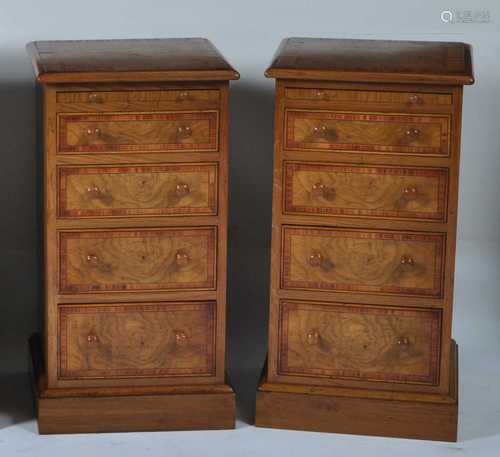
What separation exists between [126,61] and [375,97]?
678 mm

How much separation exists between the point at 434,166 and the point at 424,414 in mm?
700

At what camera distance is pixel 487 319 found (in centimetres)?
439

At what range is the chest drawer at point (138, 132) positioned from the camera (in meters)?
3.48

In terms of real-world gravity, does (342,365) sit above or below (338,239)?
below

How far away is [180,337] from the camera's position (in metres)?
3.66

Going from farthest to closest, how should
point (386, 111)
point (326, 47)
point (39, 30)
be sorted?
point (39, 30), point (326, 47), point (386, 111)

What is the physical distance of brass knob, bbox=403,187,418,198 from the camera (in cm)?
352

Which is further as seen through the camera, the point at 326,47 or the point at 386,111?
the point at 326,47

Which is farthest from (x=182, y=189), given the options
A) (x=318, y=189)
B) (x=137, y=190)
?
(x=318, y=189)

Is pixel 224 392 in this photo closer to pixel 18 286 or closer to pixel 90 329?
pixel 90 329

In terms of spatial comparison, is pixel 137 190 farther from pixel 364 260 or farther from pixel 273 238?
pixel 364 260

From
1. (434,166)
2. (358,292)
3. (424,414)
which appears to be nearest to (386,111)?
(434,166)

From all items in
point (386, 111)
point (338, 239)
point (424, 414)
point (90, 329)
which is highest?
point (386, 111)

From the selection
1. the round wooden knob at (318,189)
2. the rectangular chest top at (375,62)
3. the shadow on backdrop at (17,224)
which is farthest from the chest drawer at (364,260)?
the shadow on backdrop at (17,224)
